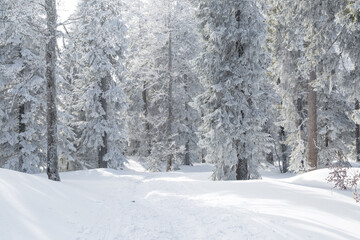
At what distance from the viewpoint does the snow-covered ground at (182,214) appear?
185 inches

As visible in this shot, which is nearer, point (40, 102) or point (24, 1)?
point (24, 1)

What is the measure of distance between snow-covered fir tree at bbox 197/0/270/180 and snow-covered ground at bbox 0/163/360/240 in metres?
3.62

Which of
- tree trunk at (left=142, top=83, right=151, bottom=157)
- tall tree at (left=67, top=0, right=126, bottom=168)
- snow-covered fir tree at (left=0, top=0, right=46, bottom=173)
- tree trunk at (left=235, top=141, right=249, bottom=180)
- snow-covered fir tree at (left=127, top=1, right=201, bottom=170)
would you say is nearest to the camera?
tree trunk at (left=235, top=141, right=249, bottom=180)

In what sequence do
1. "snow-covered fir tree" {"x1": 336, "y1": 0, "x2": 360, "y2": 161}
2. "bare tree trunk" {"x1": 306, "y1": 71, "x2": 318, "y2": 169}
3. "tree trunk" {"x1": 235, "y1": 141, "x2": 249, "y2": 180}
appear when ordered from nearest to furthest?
"snow-covered fir tree" {"x1": 336, "y1": 0, "x2": 360, "y2": 161} → "bare tree trunk" {"x1": 306, "y1": 71, "x2": 318, "y2": 169} → "tree trunk" {"x1": 235, "y1": 141, "x2": 249, "y2": 180}

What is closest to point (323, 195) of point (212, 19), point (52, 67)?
point (212, 19)

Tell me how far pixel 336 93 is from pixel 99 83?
15.7 metres

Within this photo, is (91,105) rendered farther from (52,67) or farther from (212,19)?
(212,19)

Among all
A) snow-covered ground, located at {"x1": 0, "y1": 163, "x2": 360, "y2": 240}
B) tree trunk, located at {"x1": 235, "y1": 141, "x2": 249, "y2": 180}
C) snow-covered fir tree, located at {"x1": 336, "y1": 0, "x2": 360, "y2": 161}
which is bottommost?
snow-covered ground, located at {"x1": 0, "y1": 163, "x2": 360, "y2": 240}

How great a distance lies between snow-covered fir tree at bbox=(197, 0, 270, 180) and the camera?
457 inches

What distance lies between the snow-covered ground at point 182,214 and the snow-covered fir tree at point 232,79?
362 centimetres

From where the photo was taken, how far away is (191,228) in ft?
17.8

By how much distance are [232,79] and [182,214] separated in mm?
7066

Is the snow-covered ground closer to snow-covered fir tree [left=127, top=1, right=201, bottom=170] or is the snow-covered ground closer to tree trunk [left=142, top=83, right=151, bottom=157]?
snow-covered fir tree [left=127, top=1, right=201, bottom=170]

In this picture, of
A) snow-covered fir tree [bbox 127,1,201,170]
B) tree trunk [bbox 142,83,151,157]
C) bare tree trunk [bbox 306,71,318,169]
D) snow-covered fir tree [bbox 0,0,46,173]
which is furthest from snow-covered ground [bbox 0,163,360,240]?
tree trunk [bbox 142,83,151,157]
